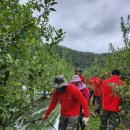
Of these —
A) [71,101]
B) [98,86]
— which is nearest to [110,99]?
[71,101]

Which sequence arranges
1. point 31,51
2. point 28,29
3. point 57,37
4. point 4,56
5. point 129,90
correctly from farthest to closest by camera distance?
point 129,90, point 57,37, point 31,51, point 28,29, point 4,56

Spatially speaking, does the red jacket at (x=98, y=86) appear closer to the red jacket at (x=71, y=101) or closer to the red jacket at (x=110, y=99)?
the red jacket at (x=110, y=99)

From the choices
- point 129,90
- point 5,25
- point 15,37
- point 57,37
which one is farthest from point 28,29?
point 129,90

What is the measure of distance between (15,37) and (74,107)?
5.78 m

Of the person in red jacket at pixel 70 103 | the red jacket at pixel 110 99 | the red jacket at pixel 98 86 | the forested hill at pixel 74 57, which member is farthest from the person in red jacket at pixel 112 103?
the forested hill at pixel 74 57

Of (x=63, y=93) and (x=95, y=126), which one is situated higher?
(x=63, y=93)

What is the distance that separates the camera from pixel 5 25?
2.66 metres

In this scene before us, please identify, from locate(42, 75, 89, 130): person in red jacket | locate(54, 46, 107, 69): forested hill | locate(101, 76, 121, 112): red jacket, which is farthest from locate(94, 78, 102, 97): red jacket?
locate(42, 75, 89, 130): person in red jacket

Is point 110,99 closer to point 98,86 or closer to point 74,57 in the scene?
point 98,86

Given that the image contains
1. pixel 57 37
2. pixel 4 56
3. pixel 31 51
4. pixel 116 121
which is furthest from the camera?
pixel 116 121

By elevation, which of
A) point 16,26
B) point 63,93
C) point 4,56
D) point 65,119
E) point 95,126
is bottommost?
point 95,126

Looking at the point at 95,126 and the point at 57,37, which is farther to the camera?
the point at 95,126

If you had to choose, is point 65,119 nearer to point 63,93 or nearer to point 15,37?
point 63,93

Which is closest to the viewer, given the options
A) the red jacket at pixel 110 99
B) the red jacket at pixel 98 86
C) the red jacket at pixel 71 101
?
the red jacket at pixel 71 101
